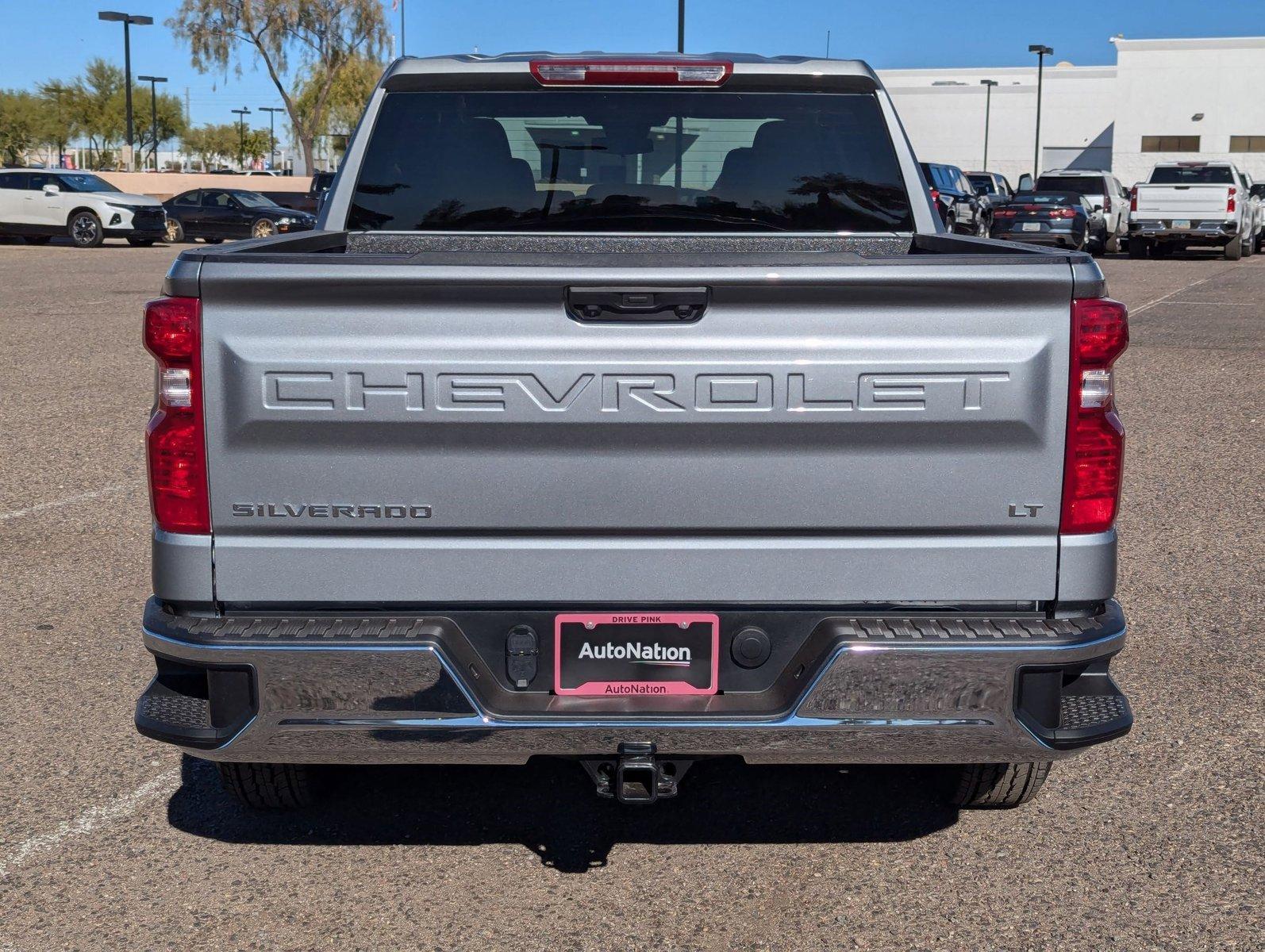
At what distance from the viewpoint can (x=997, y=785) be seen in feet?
13.0

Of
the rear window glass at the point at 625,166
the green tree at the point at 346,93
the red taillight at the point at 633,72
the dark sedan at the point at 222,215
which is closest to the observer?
the red taillight at the point at 633,72

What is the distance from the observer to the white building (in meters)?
65.1

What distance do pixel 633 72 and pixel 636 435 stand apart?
1.77 m

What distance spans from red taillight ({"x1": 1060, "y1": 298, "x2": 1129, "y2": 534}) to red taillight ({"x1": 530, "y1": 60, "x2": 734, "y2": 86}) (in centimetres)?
175

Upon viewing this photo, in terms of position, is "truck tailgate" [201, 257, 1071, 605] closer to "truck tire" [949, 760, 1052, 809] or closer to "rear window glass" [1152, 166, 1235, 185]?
"truck tire" [949, 760, 1052, 809]

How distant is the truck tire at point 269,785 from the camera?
3836mm

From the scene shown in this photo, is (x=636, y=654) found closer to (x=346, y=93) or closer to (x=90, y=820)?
(x=90, y=820)

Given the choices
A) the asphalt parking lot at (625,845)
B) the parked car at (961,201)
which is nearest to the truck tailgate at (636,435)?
the asphalt parking lot at (625,845)

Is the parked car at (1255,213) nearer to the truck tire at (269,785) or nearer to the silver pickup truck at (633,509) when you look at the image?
the silver pickup truck at (633,509)

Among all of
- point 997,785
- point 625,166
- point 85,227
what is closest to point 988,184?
point 85,227

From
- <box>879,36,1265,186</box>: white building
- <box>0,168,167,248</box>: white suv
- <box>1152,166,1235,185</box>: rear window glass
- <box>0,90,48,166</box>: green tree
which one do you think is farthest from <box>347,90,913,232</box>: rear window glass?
<box>0,90,48,166</box>: green tree

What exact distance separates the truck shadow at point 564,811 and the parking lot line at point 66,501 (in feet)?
12.4

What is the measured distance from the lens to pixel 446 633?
313 centimetres

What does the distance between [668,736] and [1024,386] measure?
1037 mm
